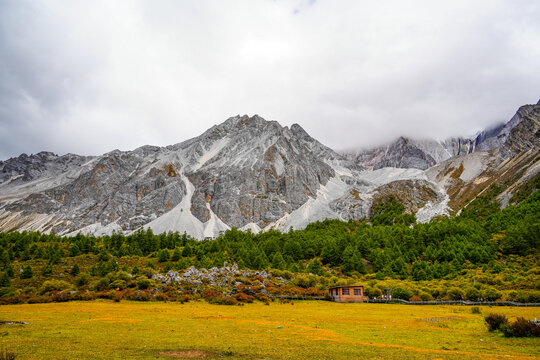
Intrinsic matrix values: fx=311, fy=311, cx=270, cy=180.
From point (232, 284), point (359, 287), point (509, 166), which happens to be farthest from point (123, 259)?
point (509, 166)

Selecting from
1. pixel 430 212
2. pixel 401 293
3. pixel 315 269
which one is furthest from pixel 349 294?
pixel 430 212

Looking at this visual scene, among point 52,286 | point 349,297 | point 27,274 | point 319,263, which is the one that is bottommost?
point 349,297

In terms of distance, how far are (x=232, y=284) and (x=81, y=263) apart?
4690 cm

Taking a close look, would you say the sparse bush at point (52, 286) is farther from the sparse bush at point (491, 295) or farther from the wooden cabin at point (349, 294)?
the sparse bush at point (491, 295)

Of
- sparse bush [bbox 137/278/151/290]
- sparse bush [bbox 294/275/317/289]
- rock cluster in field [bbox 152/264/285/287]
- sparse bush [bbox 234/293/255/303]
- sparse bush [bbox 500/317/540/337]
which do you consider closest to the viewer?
sparse bush [bbox 500/317/540/337]

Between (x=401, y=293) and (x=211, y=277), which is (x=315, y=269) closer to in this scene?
(x=401, y=293)

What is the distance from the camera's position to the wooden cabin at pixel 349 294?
162ft

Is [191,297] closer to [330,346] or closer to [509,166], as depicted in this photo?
[330,346]

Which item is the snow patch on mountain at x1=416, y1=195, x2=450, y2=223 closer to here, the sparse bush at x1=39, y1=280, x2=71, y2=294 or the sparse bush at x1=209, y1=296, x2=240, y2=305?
the sparse bush at x1=209, y1=296, x2=240, y2=305

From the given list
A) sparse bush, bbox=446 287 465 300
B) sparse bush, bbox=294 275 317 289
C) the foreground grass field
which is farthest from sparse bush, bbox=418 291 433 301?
the foreground grass field

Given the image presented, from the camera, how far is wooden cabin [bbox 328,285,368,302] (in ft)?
162

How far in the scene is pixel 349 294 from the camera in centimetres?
4972

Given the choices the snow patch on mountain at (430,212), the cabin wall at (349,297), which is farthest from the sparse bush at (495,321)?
the snow patch on mountain at (430,212)

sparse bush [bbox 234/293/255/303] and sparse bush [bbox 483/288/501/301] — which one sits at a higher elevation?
sparse bush [bbox 234/293/255/303]
